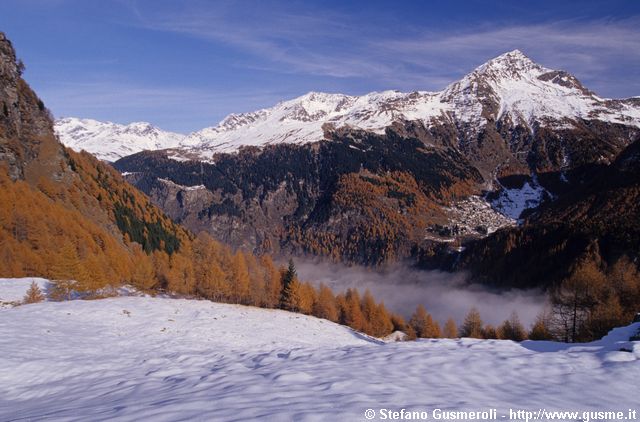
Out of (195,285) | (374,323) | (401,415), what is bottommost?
(374,323)

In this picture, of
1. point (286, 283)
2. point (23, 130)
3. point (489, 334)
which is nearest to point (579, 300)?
point (489, 334)

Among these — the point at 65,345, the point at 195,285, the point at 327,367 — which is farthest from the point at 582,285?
the point at 195,285

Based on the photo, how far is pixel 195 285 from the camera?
238 ft

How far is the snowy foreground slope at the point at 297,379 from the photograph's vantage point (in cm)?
970

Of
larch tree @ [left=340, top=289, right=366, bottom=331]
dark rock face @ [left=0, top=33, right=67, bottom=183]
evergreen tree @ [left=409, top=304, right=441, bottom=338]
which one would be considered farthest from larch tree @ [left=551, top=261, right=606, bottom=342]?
dark rock face @ [left=0, top=33, right=67, bottom=183]

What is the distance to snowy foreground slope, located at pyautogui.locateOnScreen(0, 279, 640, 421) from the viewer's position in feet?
31.8

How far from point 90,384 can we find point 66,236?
5827 cm

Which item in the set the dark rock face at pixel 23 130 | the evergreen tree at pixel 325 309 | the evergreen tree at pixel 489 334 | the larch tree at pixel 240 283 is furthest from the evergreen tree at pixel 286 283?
the dark rock face at pixel 23 130

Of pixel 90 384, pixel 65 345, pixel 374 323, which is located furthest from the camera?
pixel 374 323

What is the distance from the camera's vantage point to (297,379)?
12.3m

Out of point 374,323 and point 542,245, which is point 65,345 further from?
point 542,245

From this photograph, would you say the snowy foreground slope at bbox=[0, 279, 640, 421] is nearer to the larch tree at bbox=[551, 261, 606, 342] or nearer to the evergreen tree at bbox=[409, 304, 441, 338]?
the larch tree at bbox=[551, 261, 606, 342]

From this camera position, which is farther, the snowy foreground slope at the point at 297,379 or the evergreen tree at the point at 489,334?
the evergreen tree at the point at 489,334

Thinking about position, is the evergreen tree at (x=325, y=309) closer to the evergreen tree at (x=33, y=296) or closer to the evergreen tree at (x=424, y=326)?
the evergreen tree at (x=424, y=326)
